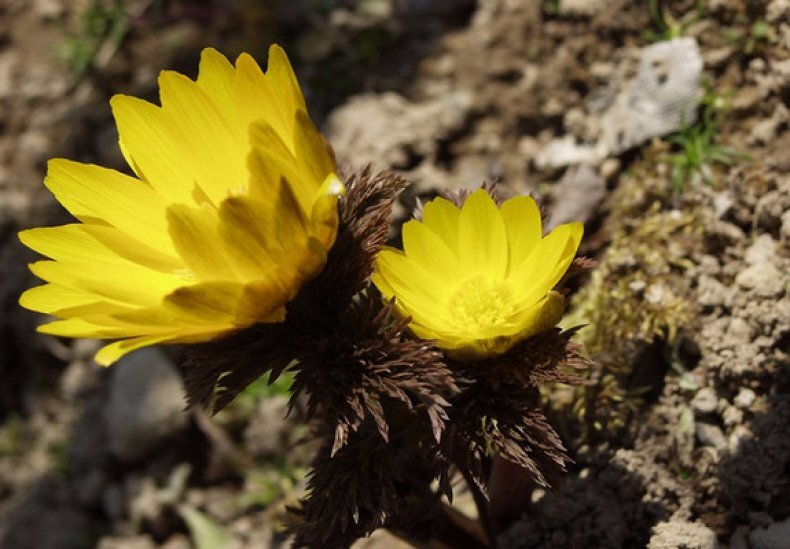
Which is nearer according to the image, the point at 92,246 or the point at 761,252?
the point at 92,246

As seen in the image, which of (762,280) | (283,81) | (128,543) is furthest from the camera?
(128,543)

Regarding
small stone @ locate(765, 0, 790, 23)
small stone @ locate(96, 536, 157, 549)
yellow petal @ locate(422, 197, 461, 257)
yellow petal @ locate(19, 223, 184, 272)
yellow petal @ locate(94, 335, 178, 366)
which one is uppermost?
yellow petal @ locate(19, 223, 184, 272)

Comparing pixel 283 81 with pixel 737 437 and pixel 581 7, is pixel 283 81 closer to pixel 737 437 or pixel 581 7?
pixel 737 437

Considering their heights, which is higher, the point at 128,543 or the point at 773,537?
the point at 773,537

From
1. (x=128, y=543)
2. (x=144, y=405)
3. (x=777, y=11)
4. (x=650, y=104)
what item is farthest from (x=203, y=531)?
(x=777, y=11)

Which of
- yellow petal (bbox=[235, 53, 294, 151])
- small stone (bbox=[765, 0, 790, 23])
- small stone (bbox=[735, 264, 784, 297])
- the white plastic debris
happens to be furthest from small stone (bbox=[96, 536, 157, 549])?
small stone (bbox=[765, 0, 790, 23])

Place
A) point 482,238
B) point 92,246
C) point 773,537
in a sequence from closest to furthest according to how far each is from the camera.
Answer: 1. point 92,246
2. point 482,238
3. point 773,537

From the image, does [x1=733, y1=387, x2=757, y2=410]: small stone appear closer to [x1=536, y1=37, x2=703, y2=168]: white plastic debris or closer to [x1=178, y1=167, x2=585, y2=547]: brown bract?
[x1=178, y1=167, x2=585, y2=547]: brown bract
